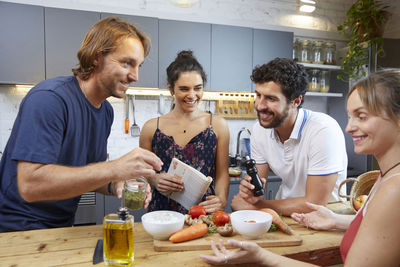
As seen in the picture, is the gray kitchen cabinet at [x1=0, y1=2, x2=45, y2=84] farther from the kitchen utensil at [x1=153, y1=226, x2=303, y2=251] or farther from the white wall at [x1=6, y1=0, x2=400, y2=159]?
the kitchen utensil at [x1=153, y1=226, x2=303, y2=251]

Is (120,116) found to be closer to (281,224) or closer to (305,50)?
(305,50)

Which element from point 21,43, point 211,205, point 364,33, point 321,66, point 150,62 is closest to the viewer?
point 211,205

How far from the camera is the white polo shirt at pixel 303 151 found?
5.72 feet

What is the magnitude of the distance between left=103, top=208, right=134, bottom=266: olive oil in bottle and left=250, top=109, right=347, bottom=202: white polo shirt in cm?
109

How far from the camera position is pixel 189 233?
4.18 ft

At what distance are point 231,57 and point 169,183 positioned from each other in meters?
2.14

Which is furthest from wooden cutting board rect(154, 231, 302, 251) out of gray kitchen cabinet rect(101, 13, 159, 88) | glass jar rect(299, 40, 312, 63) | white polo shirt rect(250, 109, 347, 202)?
glass jar rect(299, 40, 312, 63)

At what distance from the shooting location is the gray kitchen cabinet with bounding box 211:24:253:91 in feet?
11.5

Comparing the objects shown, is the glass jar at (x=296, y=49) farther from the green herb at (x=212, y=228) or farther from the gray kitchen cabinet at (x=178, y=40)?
the green herb at (x=212, y=228)

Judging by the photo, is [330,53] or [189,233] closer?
[189,233]

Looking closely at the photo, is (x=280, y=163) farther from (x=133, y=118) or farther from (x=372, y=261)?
(x=133, y=118)

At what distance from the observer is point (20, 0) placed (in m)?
2.97

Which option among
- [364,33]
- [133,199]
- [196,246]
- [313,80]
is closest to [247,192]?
[196,246]

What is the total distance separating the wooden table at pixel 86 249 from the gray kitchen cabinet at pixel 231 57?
234 cm
